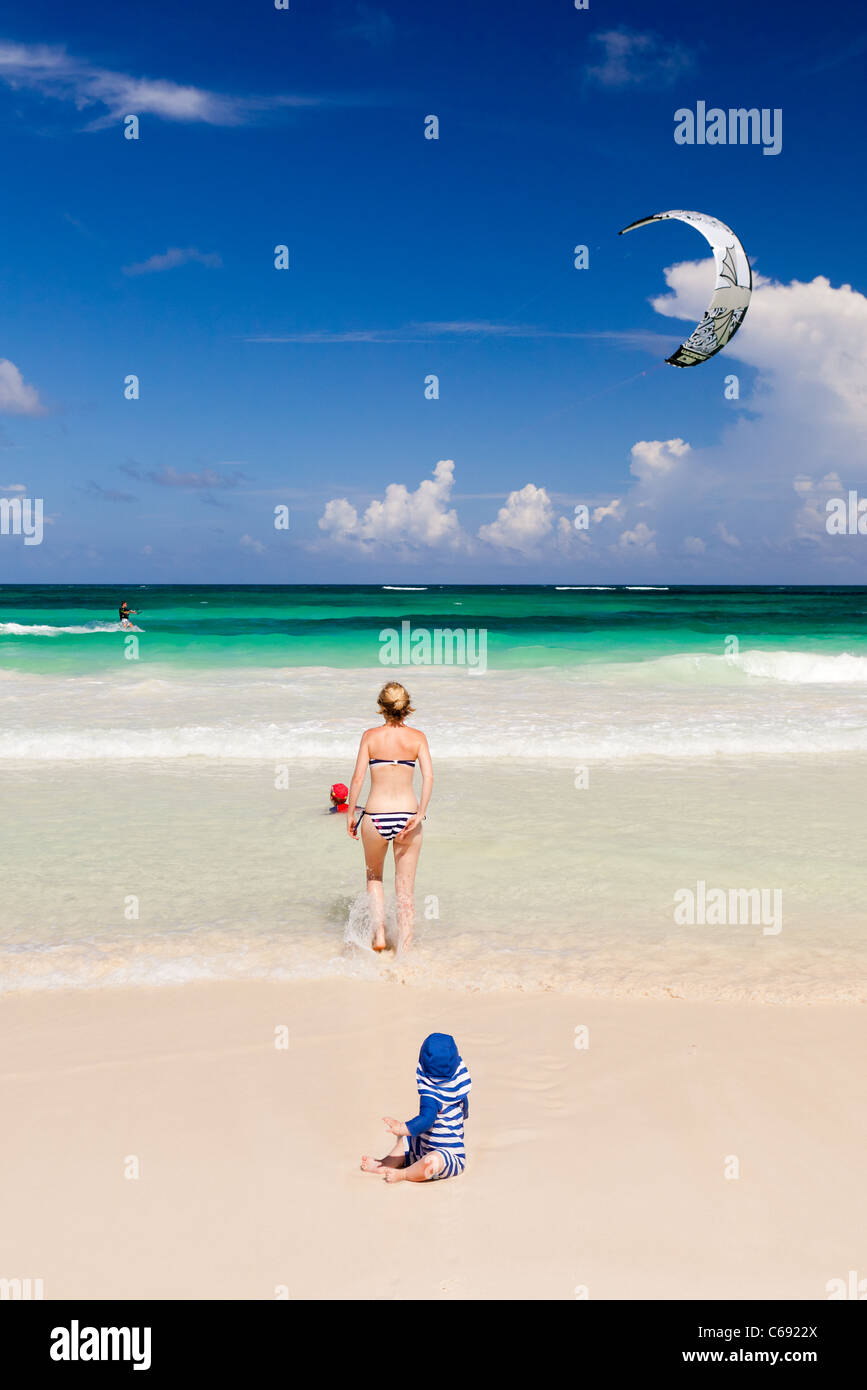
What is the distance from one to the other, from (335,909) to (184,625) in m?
47.5

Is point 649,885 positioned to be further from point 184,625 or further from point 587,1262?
point 184,625

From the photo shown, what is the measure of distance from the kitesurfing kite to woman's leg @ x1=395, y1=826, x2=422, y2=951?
906cm

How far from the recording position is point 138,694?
63.9 ft

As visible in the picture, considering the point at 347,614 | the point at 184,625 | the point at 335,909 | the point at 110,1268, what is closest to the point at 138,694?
the point at 335,909

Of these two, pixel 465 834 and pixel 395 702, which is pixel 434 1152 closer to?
pixel 395 702

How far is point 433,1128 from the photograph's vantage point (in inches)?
141

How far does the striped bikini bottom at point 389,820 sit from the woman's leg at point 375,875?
0.11 ft

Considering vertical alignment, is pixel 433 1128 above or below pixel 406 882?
below

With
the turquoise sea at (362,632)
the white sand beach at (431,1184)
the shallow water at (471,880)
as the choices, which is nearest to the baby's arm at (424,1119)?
the white sand beach at (431,1184)

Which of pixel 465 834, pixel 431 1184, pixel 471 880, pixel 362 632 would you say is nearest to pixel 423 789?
pixel 471 880

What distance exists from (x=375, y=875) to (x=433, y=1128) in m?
2.51

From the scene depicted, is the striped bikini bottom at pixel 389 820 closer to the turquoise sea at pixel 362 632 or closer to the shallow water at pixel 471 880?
the shallow water at pixel 471 880

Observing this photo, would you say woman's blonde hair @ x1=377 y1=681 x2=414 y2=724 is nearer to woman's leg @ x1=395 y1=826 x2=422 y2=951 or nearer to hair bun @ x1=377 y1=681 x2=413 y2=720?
hair bun @ x1=377 y1=681 x2=413 y2=720
